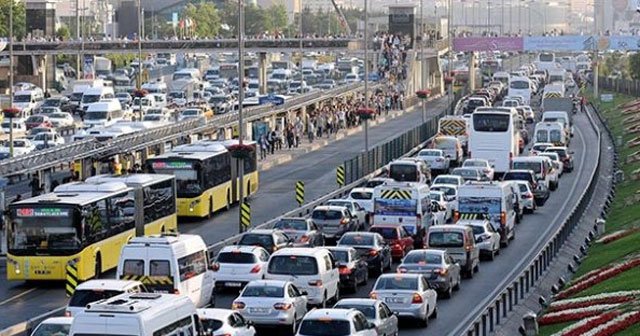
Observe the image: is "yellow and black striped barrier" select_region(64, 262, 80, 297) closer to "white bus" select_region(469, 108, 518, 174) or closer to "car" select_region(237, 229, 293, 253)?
"car" select_region(237, 229, 293, 253)

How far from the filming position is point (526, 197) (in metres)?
64.1

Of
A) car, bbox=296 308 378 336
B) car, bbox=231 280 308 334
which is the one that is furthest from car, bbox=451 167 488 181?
car, bbox=296 308 378 336

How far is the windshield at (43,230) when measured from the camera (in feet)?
147

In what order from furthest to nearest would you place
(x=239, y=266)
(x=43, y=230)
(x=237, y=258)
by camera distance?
1. (x=43, y=230)
2. (x=237, y=258)
3. (x=239, y=266)

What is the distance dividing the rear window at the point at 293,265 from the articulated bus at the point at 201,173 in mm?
19585

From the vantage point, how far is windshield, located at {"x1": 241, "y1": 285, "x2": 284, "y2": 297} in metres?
36.9

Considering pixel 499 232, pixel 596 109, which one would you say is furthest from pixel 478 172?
Answer: pixel 596 109

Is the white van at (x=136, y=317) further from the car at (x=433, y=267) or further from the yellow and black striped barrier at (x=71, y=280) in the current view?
the car at (x=433, y=267)

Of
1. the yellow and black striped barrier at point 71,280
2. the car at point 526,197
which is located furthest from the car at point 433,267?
the car at point 526,197

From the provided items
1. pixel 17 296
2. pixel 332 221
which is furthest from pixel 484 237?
pixel 17 296

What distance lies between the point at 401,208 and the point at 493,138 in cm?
2439

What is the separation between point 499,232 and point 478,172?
14.6 metres

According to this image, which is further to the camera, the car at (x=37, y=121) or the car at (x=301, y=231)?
the car at (x=37, y=121)

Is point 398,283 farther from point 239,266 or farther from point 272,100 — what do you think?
point 272,100
